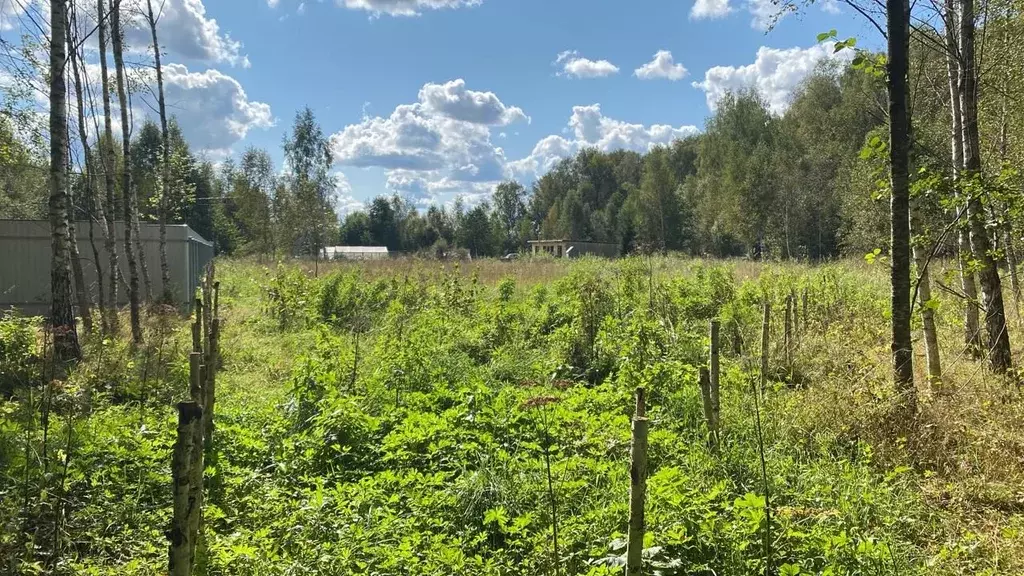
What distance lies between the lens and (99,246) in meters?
14.3

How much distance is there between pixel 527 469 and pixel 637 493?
1.98 m

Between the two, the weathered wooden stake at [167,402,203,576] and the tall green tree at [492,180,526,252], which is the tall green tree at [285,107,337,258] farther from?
the tall green tree at [492,180,526,252]

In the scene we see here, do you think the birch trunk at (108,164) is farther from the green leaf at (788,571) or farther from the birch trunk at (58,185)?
the green leaf at (788,571)

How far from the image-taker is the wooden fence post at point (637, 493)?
1935 mm

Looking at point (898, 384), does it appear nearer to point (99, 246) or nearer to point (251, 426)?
point (251, 426)

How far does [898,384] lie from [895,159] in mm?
1819

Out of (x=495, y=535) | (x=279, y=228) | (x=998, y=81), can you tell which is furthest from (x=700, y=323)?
(x=279, y=228)

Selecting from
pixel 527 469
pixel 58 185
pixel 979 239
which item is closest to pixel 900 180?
pixel 979 239

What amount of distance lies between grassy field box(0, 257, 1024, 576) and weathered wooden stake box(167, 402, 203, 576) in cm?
118

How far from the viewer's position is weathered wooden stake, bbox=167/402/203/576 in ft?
5.98

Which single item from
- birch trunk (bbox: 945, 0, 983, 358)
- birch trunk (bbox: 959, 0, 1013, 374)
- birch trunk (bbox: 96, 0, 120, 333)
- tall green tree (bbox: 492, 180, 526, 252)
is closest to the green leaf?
birch trunk (bbox: 959, 0, 1013, 374)

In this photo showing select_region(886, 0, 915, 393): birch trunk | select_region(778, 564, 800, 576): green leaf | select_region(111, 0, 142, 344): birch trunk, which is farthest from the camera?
select_region(111, 0, 142, 344): birch trunk

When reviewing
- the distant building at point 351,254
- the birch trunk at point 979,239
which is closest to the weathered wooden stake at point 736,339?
the birch trunk at point 979,239

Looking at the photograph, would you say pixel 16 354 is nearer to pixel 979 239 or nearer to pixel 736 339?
pixel 736 339
